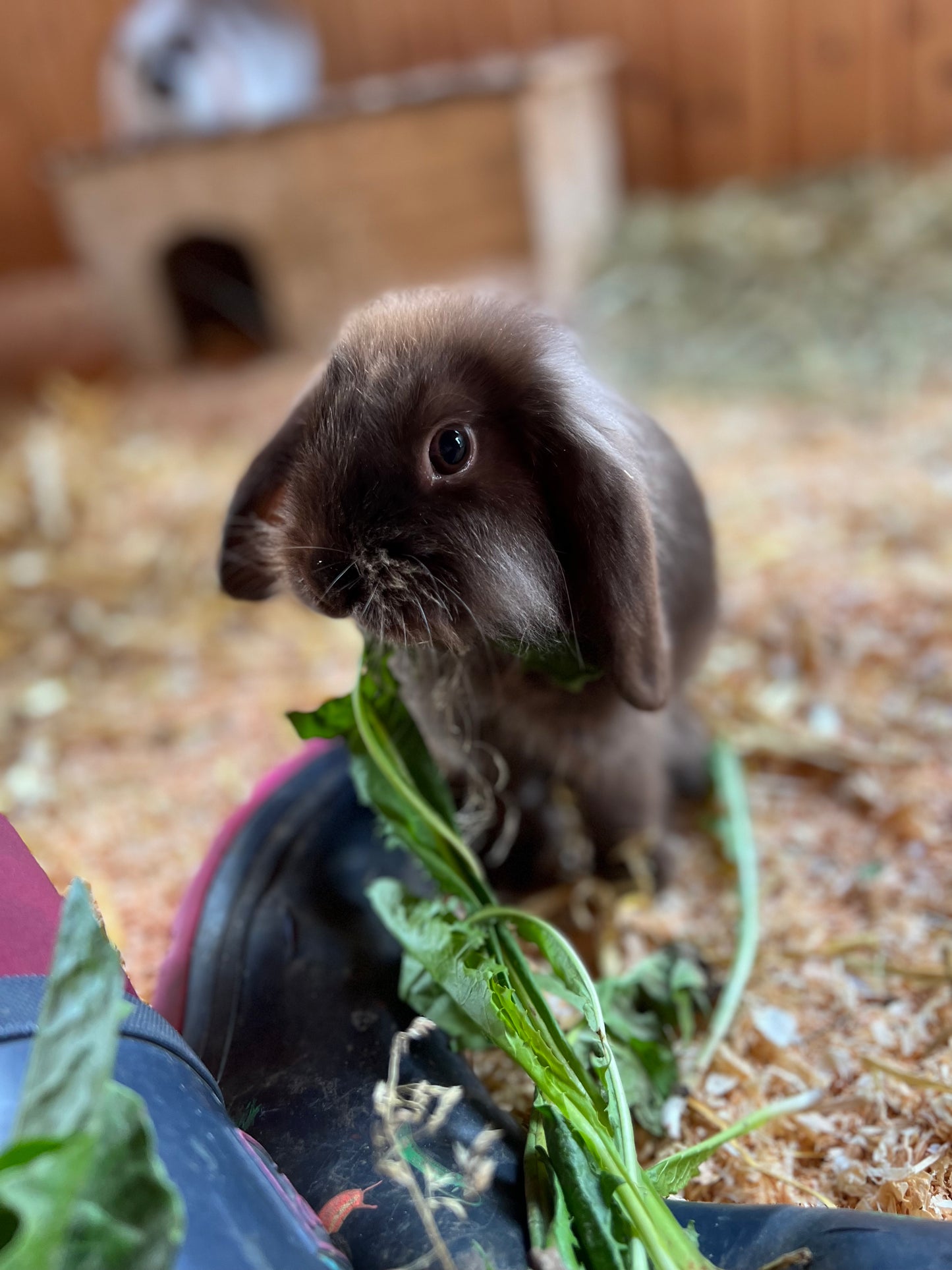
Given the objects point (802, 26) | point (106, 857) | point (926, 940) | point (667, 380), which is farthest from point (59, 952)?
point (802, 26)

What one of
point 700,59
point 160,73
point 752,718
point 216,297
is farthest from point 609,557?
point 160,73

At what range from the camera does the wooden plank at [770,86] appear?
420cm

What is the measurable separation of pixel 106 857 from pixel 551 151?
2.99 m

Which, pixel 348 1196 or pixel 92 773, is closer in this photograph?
pixel 348 1196

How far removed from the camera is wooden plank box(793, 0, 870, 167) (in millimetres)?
4113

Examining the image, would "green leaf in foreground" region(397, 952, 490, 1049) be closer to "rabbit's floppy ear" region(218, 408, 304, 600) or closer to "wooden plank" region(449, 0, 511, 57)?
"rabbit's floppy ear" region(218, 408, 304, 600)

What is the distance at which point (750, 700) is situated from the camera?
7.09ft

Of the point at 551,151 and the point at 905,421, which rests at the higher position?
the point at 551,151

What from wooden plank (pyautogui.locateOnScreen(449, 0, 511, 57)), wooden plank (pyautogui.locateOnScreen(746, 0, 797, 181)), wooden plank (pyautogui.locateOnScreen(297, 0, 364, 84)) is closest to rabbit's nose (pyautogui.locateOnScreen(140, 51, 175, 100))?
wooden plank (pyautogui.locateOnScreen(297, 0, 364, 84))

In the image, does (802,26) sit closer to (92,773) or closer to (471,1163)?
(92,773)

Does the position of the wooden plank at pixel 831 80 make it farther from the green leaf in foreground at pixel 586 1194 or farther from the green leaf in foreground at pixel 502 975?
the green leaf in foreground at pixel 586 1194

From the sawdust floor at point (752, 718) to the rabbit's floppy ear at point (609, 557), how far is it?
1.81 ft

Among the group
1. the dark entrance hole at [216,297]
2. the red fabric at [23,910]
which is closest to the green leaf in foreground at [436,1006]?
the red fabric at [23,910]

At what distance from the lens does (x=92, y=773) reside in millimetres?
2160
